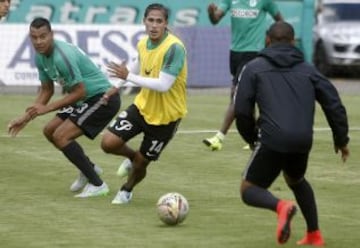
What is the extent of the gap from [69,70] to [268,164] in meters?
3.25

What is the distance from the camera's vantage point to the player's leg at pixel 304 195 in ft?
31.4

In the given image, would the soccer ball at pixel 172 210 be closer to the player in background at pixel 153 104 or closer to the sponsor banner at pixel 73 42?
the player in background at pixel 153 104

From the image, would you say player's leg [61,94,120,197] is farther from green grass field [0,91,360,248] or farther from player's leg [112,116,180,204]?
player's leg [112,116,180,204]

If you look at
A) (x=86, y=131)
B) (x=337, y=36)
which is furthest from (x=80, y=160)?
(x=337, y=36)

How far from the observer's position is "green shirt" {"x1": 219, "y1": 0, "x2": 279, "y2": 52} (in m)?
17.2

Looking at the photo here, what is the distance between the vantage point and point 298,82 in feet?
30.7

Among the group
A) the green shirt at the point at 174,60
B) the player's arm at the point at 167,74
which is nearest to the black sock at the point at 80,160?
the player's arm at the point at 167,74

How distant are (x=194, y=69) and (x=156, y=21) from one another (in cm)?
1464

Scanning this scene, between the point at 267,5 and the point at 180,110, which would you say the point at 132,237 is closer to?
the point at 180,110

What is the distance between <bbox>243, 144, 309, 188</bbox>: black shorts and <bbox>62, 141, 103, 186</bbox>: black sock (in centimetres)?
313

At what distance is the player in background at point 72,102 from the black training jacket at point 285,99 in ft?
10.2

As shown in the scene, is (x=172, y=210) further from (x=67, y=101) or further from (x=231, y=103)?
(x=231, y=103)

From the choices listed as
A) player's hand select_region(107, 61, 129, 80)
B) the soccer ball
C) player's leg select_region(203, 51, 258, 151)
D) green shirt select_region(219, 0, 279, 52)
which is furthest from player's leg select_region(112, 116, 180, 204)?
green shirt select_region(219, 0, 279, 52)

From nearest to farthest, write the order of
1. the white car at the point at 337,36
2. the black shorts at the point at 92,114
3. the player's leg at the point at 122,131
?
the player's leg at the point at 122,131, the black shorts at the point at 92,114, the white car at the point at 337,36
